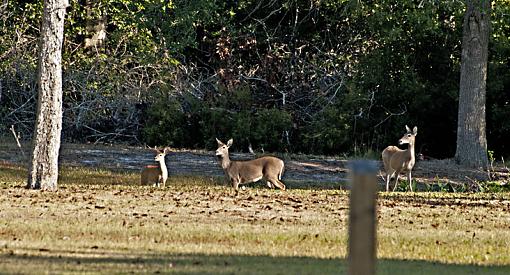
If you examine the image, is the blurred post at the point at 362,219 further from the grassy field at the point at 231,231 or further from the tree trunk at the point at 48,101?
the tree trunk at the point at 48,101

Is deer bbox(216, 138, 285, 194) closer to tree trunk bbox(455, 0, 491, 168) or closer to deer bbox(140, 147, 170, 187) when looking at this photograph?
deer bbox(140, 147, 170, 187)

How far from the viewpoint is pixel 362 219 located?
5141mm

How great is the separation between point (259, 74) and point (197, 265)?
2410 centimetres

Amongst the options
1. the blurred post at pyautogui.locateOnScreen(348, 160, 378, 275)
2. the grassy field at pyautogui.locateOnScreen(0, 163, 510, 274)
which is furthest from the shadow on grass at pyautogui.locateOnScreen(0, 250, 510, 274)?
the blurred post at pyautogui.locateOnScreen(348, 160, 378, 275)

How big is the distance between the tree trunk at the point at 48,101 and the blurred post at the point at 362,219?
50.8 feet

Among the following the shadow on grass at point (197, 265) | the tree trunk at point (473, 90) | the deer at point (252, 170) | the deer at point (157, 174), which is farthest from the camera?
the tree trunk at point (473, 90)

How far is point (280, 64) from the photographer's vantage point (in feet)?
114

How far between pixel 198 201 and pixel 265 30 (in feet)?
58.8

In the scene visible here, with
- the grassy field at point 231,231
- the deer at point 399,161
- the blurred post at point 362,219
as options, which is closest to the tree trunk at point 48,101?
the grassy field at point 231,231

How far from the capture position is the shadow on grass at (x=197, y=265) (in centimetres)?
1049

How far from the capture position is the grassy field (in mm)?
11211

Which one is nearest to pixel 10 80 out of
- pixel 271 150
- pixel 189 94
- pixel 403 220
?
pixel 189 94

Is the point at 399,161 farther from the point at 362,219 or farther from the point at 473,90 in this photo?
the point at 362,219

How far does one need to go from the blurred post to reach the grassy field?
538 centimetres
